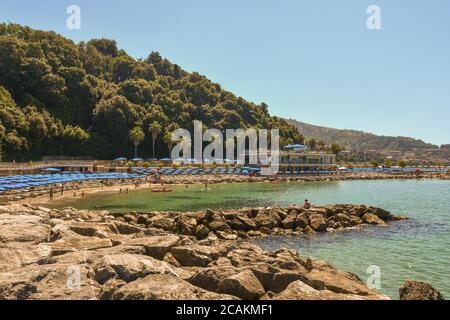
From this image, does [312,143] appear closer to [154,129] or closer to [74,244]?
[154,129]

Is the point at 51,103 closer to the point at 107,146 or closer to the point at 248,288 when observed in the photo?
the point at 107,146

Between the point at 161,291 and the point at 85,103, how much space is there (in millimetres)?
117392

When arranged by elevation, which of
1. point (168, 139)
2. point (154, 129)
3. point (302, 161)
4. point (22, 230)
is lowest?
point (22, 230)

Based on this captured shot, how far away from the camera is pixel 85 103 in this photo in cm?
11688

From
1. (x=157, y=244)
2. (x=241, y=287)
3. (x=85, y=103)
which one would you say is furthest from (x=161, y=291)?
(x=85, y=103)

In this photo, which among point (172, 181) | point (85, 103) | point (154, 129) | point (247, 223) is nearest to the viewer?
point (247, 223)

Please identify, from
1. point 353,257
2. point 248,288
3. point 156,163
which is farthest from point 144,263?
point 156,163

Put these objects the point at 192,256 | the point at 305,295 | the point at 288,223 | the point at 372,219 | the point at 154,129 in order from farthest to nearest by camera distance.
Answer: the point at 154,129
the point at 372,219
the point at 288,223
the point at 192,256
the point at 305,295

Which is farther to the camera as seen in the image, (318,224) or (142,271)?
(318,224)

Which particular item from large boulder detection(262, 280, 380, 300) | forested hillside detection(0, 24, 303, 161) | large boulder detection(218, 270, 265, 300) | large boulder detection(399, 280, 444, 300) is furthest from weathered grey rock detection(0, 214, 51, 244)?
forested hillside detection(0, 24, 303, 161)

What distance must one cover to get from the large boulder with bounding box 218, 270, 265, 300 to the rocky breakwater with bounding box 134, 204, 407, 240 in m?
15.9

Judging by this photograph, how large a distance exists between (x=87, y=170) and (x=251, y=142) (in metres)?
67.0

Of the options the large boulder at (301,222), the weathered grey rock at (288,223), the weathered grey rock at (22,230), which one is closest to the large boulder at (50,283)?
the weathered grey rock at (22,230)

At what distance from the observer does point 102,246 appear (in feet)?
49.3
